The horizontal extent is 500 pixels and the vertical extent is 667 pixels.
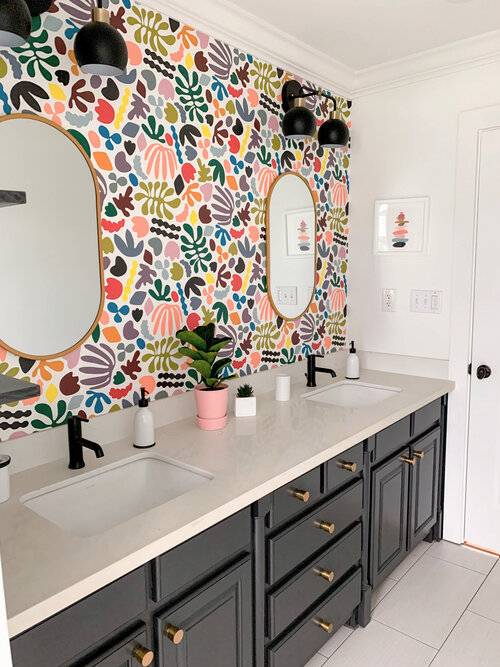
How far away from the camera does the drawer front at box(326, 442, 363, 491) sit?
1.89 metres

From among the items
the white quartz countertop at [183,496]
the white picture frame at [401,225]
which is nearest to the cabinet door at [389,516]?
the white quartz countertop at [183,496]

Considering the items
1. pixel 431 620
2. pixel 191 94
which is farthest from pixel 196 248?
pixel 431 620

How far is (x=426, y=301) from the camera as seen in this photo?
281cm

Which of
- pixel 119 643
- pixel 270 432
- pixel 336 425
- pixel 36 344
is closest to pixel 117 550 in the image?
pixel 119 643

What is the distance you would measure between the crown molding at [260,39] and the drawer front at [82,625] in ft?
6.09

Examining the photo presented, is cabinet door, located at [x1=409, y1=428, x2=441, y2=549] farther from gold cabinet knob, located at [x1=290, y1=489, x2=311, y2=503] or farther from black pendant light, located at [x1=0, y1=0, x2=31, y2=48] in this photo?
black pendant light, located at [x1=0, y1=0, x2=31, y2=48]

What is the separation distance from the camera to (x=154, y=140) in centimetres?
196

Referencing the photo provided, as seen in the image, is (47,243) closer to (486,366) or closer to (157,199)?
(157,199)

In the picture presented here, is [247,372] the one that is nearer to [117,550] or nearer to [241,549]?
[241,549]

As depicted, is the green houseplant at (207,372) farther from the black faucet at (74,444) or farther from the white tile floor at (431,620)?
the white tile floor at (431,620)

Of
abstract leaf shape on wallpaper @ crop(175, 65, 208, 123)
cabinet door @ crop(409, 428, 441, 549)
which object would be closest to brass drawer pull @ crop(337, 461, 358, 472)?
cabinet door @ crop(409, 428, 441, 549)

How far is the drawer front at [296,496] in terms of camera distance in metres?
1.65

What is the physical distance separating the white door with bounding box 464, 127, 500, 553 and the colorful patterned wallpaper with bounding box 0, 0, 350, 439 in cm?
93

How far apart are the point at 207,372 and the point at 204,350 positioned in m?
0.08
